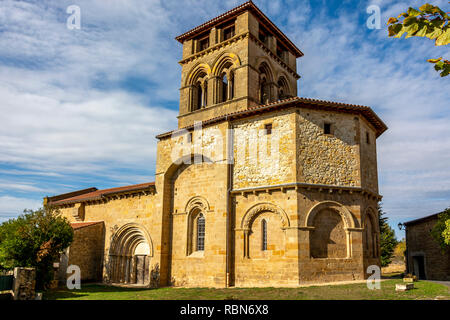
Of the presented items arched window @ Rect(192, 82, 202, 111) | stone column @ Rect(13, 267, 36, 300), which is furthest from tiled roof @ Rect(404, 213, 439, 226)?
stone column @ Rect(13, 267, 36, 300)

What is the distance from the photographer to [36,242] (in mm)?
19516

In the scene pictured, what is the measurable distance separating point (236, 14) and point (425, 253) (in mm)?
20705

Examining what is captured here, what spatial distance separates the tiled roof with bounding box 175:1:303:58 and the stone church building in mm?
127

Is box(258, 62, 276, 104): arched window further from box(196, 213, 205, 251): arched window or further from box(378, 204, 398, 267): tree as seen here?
box(378, 204, 398, 267): tree

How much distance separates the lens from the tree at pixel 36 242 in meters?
19.1

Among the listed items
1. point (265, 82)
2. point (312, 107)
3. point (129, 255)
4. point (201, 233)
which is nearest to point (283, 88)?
point (265, 82)

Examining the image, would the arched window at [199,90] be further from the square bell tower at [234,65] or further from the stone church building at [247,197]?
the stone church building at [247,197]

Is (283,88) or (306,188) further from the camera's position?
(283,88)

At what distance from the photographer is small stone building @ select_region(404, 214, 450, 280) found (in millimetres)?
22122

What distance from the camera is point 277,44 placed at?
1101 inches

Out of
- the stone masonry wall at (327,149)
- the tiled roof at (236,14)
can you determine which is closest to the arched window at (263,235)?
the stone masonry wall at (327,149)

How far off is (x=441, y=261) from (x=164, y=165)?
717 inches

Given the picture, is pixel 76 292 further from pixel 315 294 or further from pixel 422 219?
pixel 422 219

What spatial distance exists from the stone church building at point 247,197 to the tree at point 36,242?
2.74m
